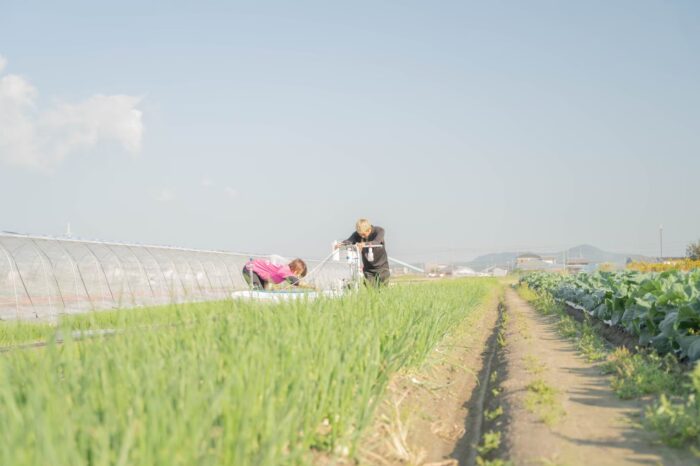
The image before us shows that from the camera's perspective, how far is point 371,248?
8.72 m

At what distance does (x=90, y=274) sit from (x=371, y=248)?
7276 millimetres

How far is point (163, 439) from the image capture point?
6.01 feet

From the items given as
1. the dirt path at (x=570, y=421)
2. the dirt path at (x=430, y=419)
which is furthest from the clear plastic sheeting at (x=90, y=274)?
the dirt path at (x=570, y=421)

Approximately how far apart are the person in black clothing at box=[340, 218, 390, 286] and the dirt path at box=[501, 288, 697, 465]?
2.93 meters

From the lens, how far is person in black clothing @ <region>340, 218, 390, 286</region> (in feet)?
27.9

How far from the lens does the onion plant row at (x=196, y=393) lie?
72.5 inches

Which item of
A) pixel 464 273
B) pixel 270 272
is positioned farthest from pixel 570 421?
pixel 464 273

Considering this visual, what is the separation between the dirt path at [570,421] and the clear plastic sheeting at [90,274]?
3665 millimetres

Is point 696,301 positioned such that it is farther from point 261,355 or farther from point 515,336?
point 261,355

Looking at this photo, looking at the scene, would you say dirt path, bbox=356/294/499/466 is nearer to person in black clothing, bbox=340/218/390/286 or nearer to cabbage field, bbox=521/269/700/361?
cabbage field, bbox=521/269/700/361

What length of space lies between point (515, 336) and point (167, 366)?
21.9 feet

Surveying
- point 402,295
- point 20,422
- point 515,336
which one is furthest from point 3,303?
point 20,422

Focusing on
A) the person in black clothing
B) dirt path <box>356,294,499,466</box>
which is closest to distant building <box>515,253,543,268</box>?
the person in black clothing

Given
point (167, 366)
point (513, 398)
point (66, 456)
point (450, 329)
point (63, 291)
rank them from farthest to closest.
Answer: point (63, 291)
point (450, 329)
point (513, 398)
point (167, 366)
point (66, 456)
